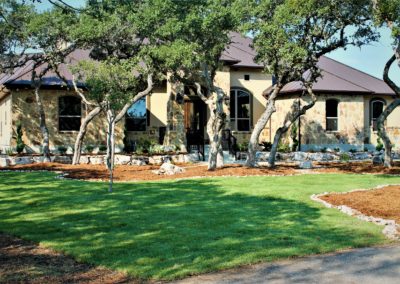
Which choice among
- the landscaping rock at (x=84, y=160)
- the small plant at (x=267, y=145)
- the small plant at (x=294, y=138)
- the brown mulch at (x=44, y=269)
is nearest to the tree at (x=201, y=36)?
the landscaping rock at (x=84, y=160)

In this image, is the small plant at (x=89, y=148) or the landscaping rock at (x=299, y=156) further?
the landscaping rock at (x=299, y=156)

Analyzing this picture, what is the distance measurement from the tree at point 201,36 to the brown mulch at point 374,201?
6.92m

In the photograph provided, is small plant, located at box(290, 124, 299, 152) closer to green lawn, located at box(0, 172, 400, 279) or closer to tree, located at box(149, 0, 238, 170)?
tree, located at box(149, 0, 238, 170)

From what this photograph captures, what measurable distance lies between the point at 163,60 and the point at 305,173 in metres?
6.75

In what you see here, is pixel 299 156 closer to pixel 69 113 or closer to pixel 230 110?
pixel 230 110

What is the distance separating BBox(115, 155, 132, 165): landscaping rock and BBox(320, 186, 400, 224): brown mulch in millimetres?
11908

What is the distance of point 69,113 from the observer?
79.8 feet

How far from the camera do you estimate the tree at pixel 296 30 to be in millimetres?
16078

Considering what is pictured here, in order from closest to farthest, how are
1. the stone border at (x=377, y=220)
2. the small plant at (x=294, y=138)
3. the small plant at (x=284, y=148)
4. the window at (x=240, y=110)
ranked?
1. the stone border at (x=377, y=220)
2. the small plant at (x=284, y=148)
3. the small plant at (x=294, y=138)
4. the window at (x=240, y=110)

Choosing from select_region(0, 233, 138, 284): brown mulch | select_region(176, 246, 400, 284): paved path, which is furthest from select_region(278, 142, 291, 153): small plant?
select_region(0, 233, 138, 284): brown mulch

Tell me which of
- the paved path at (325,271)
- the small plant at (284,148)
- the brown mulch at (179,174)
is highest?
the small plant at (284,148)

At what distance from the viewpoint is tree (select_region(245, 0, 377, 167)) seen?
16.1m

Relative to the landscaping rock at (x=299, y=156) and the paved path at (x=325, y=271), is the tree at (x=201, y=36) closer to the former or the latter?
the landscaping rock at (x=299, y=156)

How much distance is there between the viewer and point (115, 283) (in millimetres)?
5398
